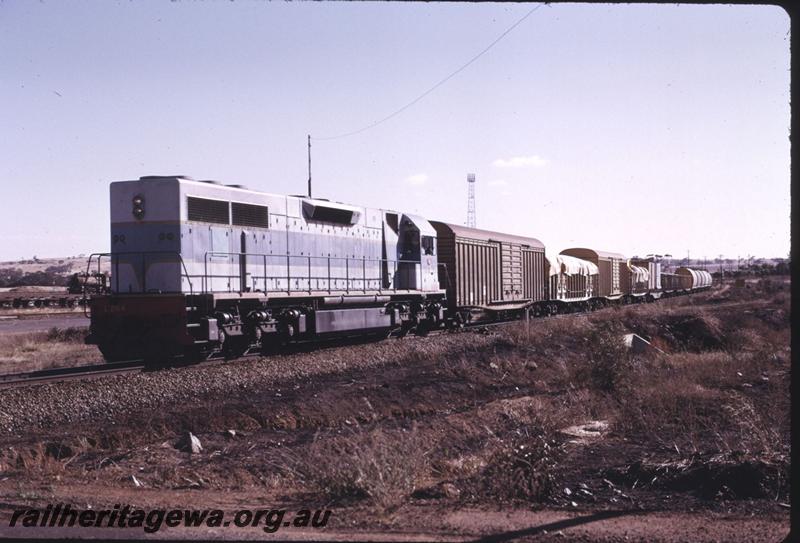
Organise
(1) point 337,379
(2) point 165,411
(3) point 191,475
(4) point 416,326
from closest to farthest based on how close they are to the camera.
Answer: (3) point 191,475
(2) point 165,411
(1) point 337,379
(4) point 416,326

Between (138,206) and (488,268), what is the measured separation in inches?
635

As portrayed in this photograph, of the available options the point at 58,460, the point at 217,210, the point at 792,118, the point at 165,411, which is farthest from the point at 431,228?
the point at 792,118

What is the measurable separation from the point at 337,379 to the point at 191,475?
6.76 metres

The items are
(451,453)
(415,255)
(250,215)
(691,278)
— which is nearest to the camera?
(451,453)

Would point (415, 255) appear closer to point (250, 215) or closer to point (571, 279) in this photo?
point (250, 215)

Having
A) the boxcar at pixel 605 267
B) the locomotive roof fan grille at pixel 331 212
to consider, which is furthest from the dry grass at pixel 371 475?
the boxcar at pixel 605 267

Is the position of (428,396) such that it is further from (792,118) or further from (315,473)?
(792,118)

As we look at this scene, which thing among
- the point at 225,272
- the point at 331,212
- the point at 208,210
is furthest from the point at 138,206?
the point at 331,212

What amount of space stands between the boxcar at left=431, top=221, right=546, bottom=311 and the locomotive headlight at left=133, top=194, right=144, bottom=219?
41.1 ft

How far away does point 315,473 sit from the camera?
7.31 metres

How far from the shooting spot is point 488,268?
93.6ft

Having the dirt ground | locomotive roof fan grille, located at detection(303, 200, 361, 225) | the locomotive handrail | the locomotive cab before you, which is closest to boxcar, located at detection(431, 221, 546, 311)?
the locomotive cab

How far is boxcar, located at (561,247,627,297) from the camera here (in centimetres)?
4244

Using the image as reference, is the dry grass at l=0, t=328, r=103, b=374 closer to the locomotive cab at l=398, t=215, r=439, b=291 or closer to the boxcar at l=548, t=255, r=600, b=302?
the locomotive cab at l=398, t=215, r=439, b=291
